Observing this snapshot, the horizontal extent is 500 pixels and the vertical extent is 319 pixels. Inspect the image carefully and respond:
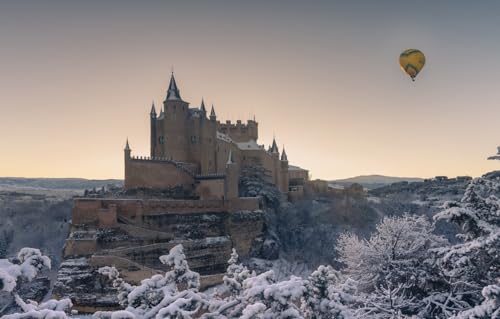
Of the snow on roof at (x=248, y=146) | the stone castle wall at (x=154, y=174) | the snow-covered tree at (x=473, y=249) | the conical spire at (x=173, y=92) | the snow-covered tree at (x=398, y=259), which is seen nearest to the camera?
the snow-covered tree at (x=473, y=249)

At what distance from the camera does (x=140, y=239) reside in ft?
101

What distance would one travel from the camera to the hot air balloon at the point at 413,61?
19.3 meters

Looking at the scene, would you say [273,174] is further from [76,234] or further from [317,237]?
[76,234]

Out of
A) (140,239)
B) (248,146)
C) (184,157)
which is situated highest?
(248,146)

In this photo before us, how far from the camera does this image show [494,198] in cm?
870

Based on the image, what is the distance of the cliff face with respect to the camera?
25.7 m

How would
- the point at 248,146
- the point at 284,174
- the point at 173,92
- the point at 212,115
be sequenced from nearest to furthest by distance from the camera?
the point at 173,92 → the point at 212,115 → the point at 248,146 → the point at 284,174

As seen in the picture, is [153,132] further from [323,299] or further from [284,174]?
[323,299]

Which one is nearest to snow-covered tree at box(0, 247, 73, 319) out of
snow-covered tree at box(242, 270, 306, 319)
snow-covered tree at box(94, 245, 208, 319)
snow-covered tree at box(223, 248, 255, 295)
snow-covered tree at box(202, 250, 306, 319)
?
snow-covered tree at box(94, 245, 208, 319)

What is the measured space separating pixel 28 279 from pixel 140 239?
2485cm

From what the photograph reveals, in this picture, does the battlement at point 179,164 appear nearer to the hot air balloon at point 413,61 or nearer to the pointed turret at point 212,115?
the pointed turret at point 212,115

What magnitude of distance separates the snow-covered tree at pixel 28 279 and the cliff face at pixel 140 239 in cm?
1880

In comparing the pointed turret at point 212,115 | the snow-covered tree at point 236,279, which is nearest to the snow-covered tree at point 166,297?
the snow-covered tree at point 236,279

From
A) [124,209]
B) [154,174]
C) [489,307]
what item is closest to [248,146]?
[154,174]
